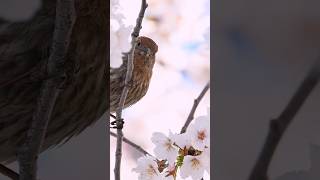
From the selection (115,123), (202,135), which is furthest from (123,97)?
(202,135)

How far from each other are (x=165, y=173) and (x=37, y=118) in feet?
1.01

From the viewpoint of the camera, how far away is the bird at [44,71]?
0.61 metres

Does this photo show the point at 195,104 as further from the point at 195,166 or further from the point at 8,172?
the point at 8,172

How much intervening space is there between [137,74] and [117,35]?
7cm

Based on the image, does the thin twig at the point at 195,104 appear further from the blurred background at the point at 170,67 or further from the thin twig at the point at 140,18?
the thin twig at the point at 140,18

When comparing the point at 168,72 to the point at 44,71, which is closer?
the point at 44,71

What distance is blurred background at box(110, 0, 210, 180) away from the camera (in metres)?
0.76

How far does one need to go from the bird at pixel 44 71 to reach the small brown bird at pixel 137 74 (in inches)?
2.8

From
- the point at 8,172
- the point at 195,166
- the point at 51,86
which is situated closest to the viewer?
the point at 51,86

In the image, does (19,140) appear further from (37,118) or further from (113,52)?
(113,52)

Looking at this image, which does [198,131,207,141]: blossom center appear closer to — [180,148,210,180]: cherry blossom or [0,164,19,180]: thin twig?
[180,148,210,180]: cherry blossom

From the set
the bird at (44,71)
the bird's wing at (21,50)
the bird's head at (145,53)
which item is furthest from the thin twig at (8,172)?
the bird's head at (145,53)
